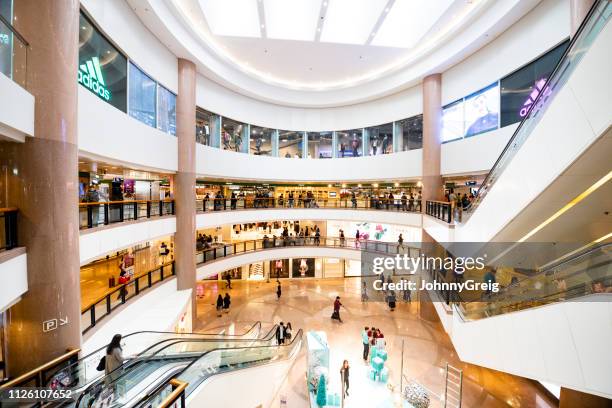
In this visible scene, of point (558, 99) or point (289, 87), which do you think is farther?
point (289, 87)

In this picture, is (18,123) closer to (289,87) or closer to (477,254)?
(477,254)

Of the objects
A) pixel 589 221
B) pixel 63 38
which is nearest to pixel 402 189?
pixel 589 221

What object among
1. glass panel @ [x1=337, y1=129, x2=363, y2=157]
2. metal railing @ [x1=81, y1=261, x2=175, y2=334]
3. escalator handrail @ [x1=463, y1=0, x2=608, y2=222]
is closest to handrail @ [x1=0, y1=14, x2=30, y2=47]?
metal railing @ [x1=81, y1=261, x2=175, y2=334]

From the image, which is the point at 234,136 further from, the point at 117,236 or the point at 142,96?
the point at 117,236

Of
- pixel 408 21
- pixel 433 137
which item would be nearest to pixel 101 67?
pixel 408 21

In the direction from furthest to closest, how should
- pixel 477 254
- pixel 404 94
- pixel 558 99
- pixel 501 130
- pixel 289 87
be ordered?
pixel 289 87
pixel 404 94
pixel 501 130
pixel 477 254
pixel 558 99

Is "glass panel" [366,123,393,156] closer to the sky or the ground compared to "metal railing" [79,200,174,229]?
closer to the sky

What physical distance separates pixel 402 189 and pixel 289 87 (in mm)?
9857

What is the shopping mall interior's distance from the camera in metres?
3.94

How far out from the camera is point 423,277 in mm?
12086

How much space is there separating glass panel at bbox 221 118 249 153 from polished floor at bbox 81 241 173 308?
21.3 ft

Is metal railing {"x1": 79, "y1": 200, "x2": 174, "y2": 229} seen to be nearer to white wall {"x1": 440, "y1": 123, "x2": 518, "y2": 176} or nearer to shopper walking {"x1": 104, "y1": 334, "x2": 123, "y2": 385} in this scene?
shopper walking {"x1": 104, "y1": 334, "x2": 123, "y2": 385}

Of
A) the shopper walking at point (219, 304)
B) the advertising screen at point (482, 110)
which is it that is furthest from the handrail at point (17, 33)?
the advertising screen at point (482, 110)

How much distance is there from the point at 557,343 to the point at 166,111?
1276 centimetres
